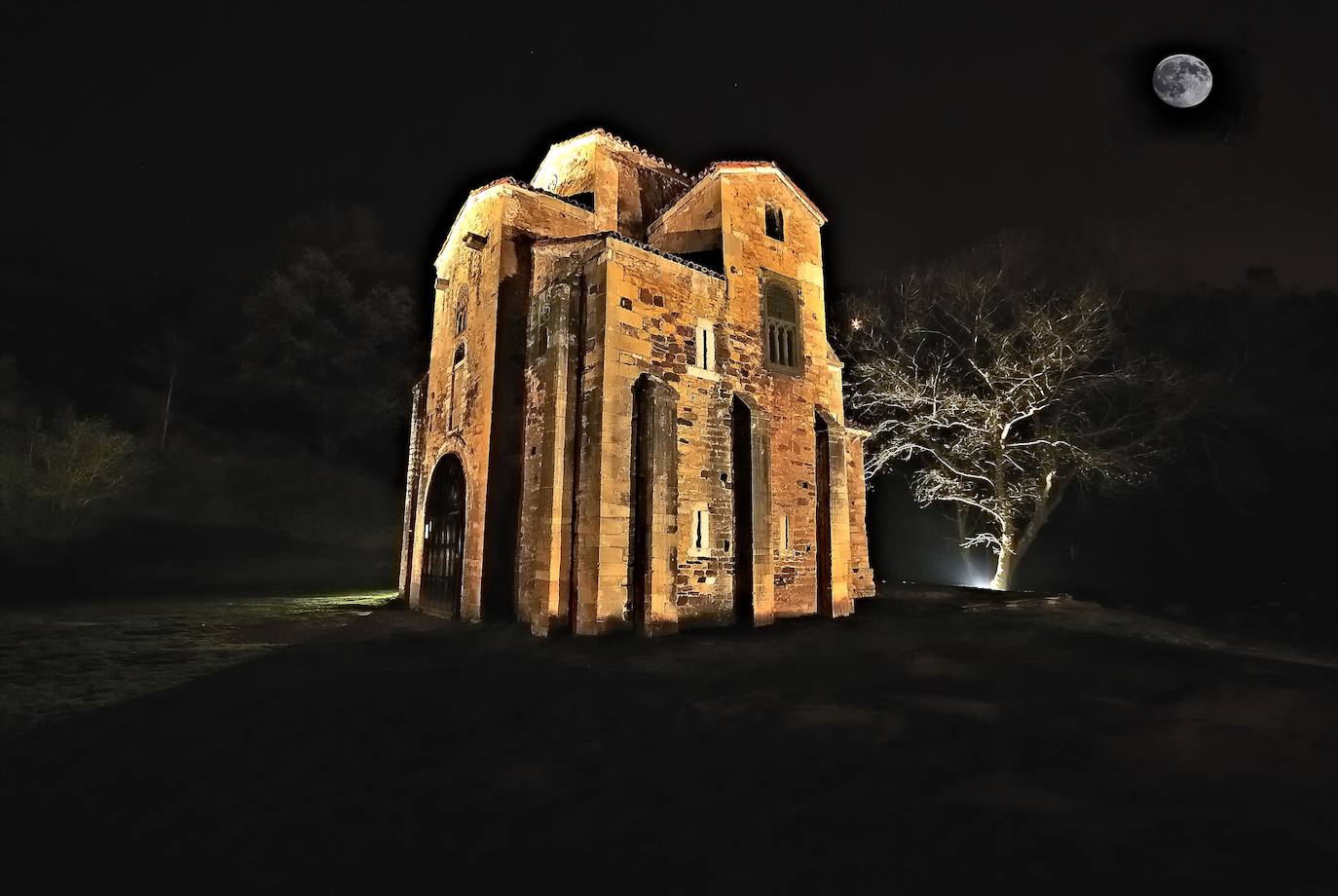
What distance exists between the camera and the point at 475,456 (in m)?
13.2

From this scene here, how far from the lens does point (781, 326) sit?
14367 millimetres

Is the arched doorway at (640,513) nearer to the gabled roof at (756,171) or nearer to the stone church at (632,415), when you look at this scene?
the stone church at (632,415)

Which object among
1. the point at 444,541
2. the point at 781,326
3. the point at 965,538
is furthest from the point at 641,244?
the point at 965,538

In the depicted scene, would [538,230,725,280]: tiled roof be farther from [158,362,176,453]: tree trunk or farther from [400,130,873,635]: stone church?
[158,362,176,453]: tree trunk

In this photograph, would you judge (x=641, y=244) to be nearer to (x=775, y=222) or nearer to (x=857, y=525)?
(x=775, y=222)

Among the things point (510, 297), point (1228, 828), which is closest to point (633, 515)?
point (510, 297)

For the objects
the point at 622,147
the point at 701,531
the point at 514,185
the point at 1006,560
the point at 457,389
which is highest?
the point at 622,147

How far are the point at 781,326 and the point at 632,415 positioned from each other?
5.26 metres

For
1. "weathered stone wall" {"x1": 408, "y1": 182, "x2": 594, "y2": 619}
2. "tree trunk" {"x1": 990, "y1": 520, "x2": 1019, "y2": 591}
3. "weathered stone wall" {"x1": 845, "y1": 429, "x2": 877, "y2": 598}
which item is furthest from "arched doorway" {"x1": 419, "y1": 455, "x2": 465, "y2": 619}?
"tree trunk" {"x1": 990, "y1": 520, "x2": 1019, "y2": 591}

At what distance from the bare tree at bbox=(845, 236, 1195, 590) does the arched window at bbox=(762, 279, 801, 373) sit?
26.2 ft

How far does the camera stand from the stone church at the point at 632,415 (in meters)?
10.9

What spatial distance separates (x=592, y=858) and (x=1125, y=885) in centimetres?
290

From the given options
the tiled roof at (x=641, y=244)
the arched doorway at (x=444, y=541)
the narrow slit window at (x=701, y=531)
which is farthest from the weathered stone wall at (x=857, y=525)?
the arched doorway at (x=444, y=541)

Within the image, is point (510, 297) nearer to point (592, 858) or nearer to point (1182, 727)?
point (592, 858)
